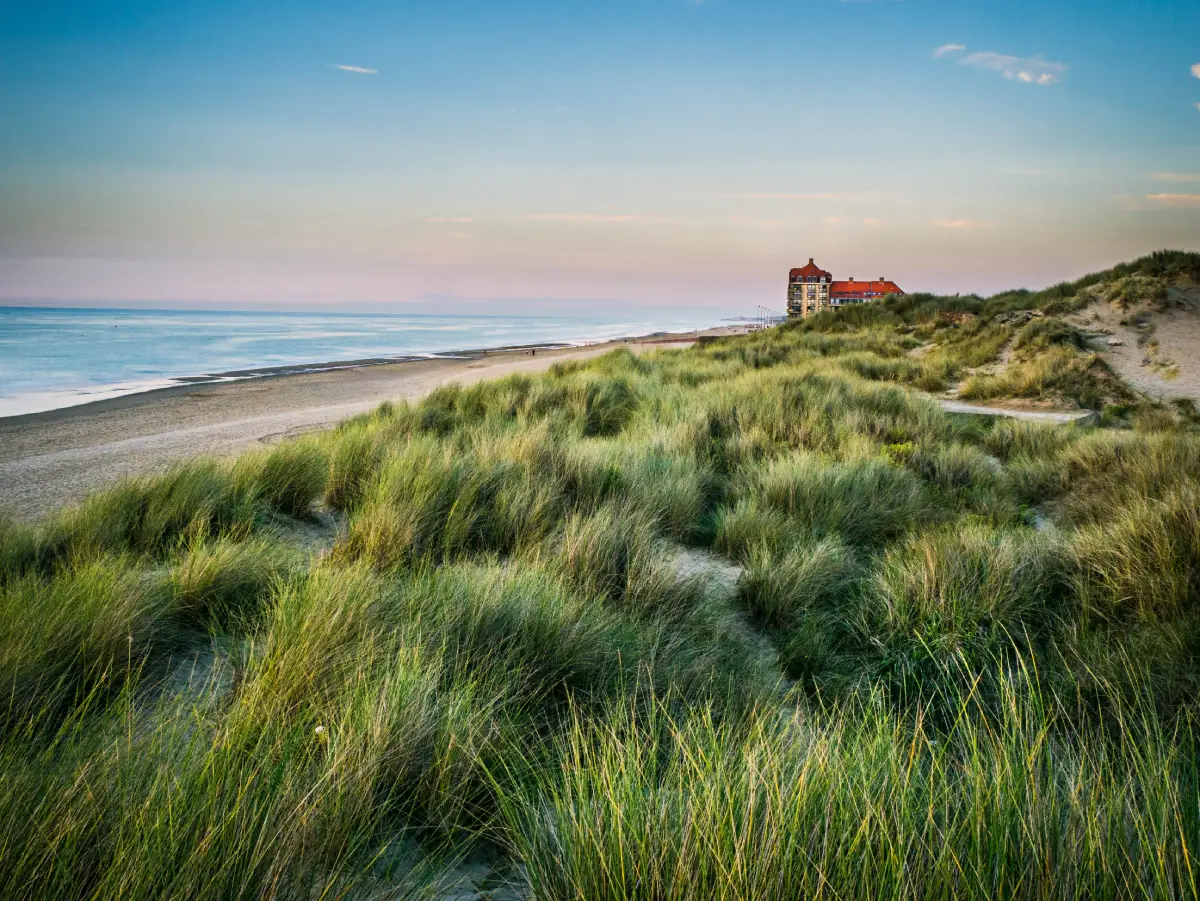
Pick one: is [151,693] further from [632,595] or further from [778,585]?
[778,585]

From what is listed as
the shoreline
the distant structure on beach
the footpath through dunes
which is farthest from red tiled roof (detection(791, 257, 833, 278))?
the footpath through dunes

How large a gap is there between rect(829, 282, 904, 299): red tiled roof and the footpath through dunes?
6887 cm

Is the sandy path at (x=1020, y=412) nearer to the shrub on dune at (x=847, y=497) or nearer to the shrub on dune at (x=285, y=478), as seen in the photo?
the shrub on dune at (x=847, y=497)

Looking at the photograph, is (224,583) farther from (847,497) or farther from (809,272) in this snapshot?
(809,272)

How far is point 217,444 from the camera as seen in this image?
26.1ft

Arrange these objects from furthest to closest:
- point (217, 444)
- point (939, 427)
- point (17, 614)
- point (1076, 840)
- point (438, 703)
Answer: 1. point (217, 444)
2. point (939, 427)
3. point (17, 614)
4. point (438, 703)
5. point (1076, 840)

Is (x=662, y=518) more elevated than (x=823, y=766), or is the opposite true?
(x=823, y=766)

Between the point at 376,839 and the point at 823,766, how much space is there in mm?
1065

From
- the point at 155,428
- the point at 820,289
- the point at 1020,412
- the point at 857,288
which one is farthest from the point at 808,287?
→ the point at 155,428

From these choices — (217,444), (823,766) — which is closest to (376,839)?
(823,766)

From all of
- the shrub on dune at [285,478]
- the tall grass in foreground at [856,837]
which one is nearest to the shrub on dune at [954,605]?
the tall grass in foreground at [856,837]

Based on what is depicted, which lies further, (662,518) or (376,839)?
(662,518)

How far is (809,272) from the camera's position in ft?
237

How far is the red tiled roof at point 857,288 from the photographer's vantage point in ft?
219
